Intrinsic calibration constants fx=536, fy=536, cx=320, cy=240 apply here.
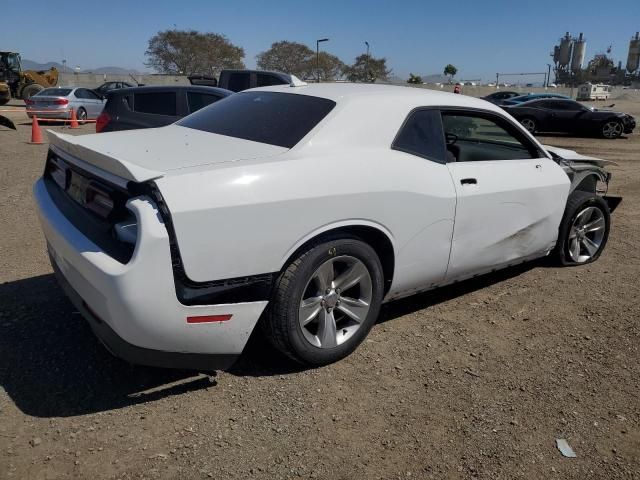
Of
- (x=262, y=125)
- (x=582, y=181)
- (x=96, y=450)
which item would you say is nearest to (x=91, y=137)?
(x=262, y=125)

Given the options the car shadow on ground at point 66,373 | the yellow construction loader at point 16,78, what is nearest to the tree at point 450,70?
the yellow construction loader at point 16,78

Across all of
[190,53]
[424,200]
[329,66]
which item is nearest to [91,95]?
[424,200]

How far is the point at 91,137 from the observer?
3279 mm

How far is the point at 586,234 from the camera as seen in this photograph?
5078mm

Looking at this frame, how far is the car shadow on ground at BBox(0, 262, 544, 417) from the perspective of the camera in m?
2.75

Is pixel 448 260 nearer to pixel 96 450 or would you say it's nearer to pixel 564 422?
pixel 564 422

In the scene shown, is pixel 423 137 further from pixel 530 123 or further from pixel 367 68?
pixel 367 68

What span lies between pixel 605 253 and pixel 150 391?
4.61 metres

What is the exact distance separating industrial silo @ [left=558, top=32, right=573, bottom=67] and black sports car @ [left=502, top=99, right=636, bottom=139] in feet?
425

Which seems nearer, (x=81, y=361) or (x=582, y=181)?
(x=81, y=361)

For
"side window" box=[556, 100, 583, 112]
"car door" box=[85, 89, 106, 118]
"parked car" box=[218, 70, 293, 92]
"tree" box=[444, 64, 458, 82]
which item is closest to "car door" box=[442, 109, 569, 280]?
"parked car" box=[218, 70, 293, 92]

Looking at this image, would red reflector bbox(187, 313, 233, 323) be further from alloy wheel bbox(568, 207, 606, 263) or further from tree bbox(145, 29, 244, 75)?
tree bbox(145, 29, 244, 75)

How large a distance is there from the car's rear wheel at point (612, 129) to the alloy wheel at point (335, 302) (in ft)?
56.7

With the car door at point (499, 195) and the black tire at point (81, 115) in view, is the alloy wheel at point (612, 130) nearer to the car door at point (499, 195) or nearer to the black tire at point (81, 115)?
the car door at point (499, 195)
